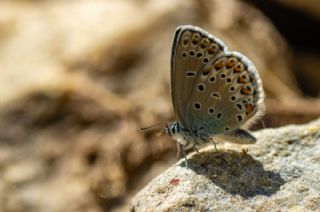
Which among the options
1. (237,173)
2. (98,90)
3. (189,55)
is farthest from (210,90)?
(98,90)

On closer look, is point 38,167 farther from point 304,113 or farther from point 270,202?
point 270,202

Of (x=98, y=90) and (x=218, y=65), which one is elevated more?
(x=218, y=65)

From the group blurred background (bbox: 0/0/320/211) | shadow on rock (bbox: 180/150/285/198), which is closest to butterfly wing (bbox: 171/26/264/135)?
shadow on rock (bbox: 180/150/285/198)

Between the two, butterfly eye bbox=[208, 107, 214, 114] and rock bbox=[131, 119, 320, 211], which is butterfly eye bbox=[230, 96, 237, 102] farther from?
rock bbox=[131, 119, 320, 211]

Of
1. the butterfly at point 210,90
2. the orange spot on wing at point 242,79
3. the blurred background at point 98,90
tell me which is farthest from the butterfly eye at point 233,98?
the blurred background at point 98,90

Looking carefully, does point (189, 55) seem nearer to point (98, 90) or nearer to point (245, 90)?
point (245, 90)

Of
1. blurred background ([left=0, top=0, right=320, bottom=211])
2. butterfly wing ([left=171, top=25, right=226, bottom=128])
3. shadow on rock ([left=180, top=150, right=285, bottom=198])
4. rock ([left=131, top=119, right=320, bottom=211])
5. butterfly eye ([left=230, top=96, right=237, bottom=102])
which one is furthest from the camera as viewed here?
blurred background ([left=0, top=0, right=320, bottom=211])
